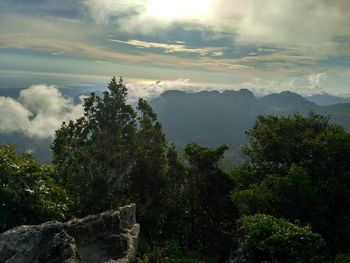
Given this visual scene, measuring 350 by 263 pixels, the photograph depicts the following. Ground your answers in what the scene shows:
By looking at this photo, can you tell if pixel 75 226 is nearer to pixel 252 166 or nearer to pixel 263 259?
pixel 263 259

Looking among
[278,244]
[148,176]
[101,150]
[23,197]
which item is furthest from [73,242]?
[148,176]

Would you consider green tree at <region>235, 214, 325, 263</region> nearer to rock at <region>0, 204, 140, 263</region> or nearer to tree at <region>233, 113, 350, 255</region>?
rock at <region>0, 204, 140, 263</region>

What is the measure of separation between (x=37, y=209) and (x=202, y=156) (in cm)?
2007

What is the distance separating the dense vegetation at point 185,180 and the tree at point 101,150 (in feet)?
0.33

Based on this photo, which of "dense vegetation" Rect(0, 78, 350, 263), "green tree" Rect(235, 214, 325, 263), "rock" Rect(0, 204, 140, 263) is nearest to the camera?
"rock" Rect(0, 204, 140, 263)

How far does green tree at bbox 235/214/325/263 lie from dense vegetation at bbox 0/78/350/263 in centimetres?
391

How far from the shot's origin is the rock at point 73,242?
53.8 feet

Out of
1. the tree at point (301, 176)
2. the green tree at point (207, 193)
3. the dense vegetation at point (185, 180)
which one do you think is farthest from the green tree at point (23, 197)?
the green tree at point (207, 193)

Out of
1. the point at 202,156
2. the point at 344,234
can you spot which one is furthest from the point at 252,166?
the point at 344,234

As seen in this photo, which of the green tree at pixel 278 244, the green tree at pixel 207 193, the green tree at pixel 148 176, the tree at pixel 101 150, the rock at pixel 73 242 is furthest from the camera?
the green tree at pixel 207 193

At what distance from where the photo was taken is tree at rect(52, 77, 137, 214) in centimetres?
3606

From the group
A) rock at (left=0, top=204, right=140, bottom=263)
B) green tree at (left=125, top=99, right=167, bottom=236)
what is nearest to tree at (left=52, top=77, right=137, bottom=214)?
green tree at (left=125, top=99, right=167, bottom=236)

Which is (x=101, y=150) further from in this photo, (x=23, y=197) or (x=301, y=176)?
(x=301, y=176)

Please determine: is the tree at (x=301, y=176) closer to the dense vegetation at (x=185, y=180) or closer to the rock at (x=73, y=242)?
the dense vegetation at (x=185, y=180)
